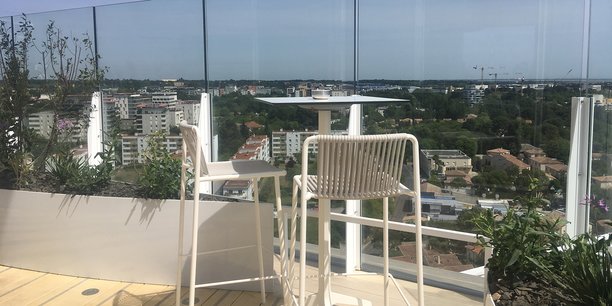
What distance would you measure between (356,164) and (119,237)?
2032mm

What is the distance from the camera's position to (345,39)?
3404mm

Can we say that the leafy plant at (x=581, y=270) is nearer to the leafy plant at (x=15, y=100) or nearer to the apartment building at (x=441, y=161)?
the apartment building at (x=441, y=161)

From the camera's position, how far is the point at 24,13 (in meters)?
4.23

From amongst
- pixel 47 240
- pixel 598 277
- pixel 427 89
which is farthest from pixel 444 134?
pixel 47 240

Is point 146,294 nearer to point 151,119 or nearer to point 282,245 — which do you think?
point 282,245

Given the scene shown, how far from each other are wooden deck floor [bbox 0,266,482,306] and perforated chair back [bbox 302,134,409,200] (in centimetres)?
113

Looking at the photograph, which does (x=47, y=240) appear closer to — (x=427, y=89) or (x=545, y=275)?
(x=427, y=89)

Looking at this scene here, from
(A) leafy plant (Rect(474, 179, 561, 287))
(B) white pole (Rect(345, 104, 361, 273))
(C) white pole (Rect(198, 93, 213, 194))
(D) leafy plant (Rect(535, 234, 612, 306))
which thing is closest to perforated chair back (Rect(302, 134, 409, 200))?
(A) leafy plant (Rect(474, 179, 561, 287))

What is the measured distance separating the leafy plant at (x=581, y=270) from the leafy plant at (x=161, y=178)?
86.8 inches

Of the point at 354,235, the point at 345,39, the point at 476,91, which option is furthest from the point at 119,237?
the point at 476,91

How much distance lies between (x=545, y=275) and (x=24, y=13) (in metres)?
4.13

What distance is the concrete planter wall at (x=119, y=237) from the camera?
3.19 metres

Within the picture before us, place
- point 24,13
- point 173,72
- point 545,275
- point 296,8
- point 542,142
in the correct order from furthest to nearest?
1. point 24,13
2. point 173,72
3. point 296,8
4. point 542,142
5. point 545,275

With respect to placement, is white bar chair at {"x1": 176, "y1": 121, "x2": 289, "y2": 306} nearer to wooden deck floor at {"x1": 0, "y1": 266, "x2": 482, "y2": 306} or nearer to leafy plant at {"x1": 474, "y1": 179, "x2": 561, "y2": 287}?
wooden deck floor at {"x1": 0, "y1": 266, "x2": 482, "y2": 306}
